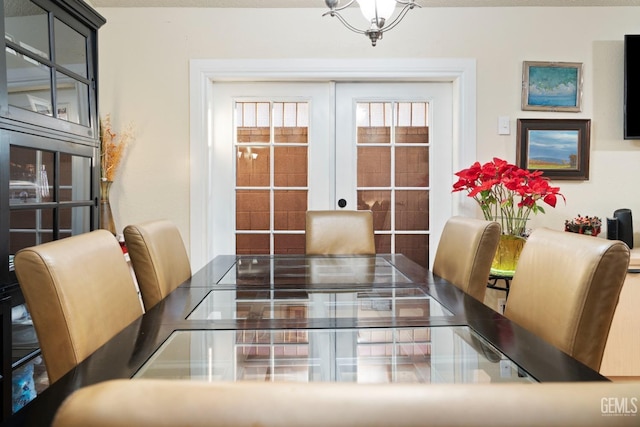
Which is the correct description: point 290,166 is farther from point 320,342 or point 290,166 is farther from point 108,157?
point 320,342

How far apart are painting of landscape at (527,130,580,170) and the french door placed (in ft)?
1.81

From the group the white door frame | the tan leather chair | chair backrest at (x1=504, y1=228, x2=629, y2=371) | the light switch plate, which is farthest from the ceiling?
the tan leather chair

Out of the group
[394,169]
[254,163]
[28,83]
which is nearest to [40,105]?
[28,83]

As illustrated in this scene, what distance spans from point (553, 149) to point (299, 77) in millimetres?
1791

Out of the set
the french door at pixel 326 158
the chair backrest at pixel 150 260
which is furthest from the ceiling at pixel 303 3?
the chair backrest at pixel 150 260

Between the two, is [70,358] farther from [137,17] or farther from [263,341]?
[137,17]

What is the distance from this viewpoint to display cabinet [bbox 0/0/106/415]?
1.63m

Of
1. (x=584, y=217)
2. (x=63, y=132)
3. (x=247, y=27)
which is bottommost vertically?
(x=584, y=217)

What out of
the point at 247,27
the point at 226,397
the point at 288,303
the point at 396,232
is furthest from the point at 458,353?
the point at 247,27

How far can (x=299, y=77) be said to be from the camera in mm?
3230

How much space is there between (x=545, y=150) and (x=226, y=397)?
3339mm

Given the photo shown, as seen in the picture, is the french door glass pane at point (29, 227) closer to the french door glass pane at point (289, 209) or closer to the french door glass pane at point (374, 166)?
the french door glass pane at point (289, 209)

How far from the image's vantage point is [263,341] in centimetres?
103

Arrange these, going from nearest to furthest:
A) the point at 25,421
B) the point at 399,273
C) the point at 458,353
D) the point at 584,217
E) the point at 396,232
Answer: the point at 25,421 → the point at 458,353 → the point at 399,273 → the point at 584,217 → the point at 396,232
